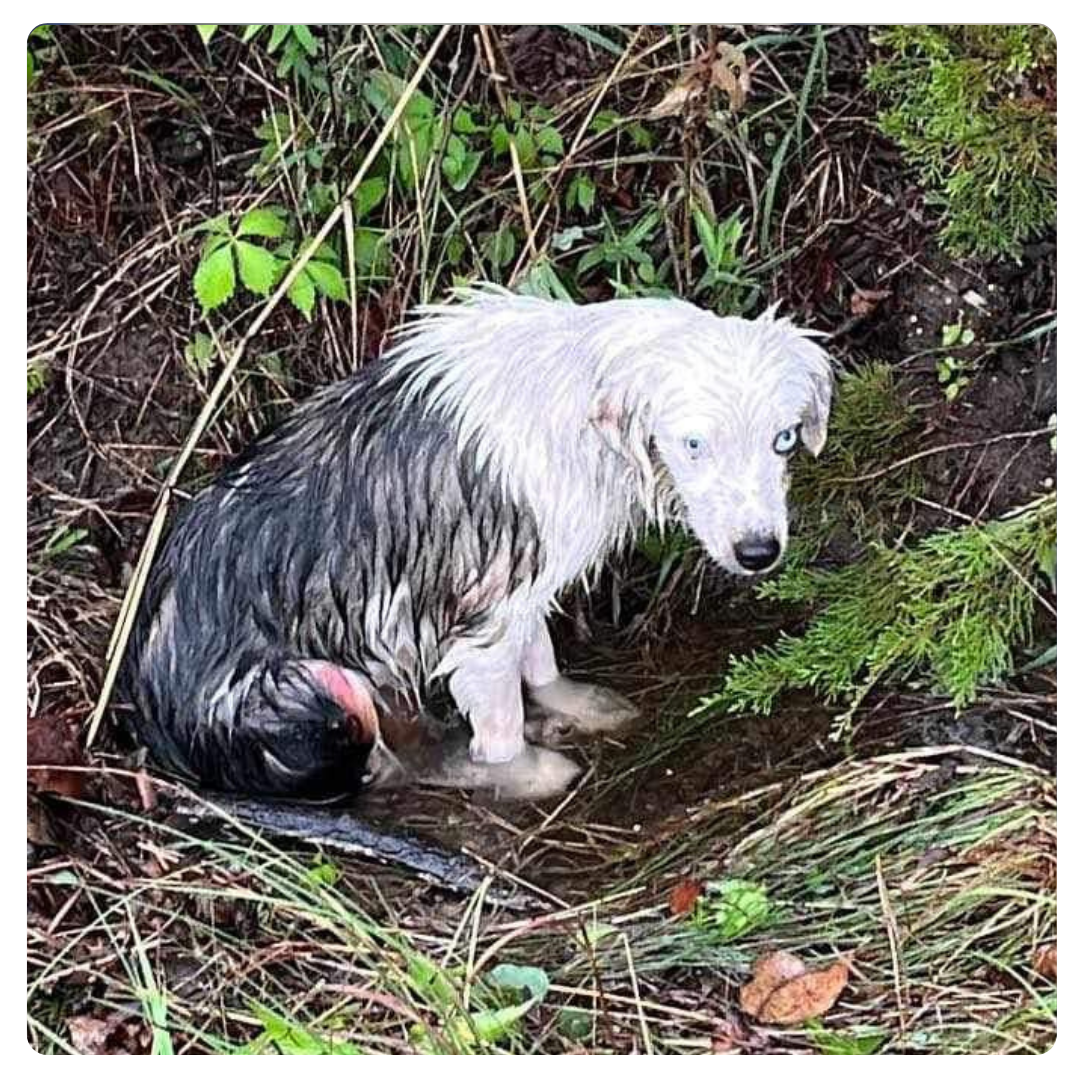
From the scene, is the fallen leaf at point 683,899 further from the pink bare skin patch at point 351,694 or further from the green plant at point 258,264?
the green plant at point 258,264

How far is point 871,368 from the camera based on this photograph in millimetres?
1684

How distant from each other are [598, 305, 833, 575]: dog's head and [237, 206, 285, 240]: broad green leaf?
0.95ft

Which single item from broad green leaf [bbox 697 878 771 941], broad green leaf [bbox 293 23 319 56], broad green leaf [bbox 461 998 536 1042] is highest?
broad green leaf [bbox 293 23 319 56]

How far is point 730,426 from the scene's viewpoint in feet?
5.36

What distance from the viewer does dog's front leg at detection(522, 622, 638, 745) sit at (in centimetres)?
169

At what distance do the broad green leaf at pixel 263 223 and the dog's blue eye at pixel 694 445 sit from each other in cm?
34

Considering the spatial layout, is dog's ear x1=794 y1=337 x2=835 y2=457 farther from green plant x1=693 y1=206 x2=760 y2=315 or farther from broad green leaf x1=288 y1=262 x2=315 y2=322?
broad green leaf x1=288 y1=262 x2=315 y2=322

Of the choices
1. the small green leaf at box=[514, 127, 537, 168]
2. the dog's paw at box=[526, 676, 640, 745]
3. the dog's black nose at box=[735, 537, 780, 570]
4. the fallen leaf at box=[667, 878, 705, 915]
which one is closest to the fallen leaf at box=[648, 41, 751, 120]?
the small green leaf at box=[514, 127, 537, 168]

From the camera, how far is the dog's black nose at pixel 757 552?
5.41 ft

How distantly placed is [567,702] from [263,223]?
0.42 meters

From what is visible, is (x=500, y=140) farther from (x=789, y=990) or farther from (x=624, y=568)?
(x=789, y=990)

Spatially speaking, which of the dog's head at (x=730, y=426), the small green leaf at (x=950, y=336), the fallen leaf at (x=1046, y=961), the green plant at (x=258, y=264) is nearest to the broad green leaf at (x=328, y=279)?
the green plant at (x=258, y=264)

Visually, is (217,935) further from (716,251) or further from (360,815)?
(716,251)

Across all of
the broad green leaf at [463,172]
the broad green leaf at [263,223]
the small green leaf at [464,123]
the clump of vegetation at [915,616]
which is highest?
the small green leaf at [464,123]
